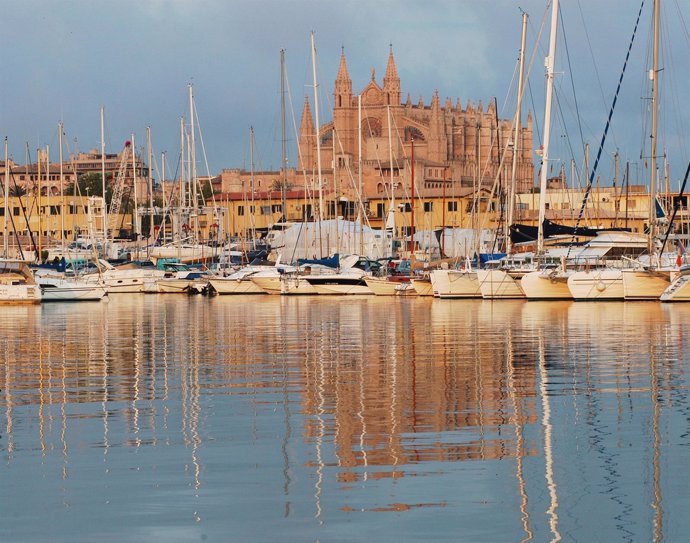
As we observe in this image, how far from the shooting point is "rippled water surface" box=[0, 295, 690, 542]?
11234 mm

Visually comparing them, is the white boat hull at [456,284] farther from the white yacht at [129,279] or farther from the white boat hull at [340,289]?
the white yacht at [129,279]

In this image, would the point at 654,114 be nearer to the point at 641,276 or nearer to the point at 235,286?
the point at 641,276

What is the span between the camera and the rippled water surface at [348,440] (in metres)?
11.2

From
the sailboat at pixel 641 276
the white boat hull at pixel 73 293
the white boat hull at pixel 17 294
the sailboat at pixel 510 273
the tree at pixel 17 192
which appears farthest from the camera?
the tree at pixel 17 192

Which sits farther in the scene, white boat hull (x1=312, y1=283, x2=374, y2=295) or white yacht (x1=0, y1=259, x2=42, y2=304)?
white boat hull (x1=312, y1=283, x2=374, y2=295)

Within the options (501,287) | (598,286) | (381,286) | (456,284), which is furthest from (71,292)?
(598,286)

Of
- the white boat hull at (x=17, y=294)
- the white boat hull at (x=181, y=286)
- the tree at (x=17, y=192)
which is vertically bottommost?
the white boat hull at (x=181, y=286)

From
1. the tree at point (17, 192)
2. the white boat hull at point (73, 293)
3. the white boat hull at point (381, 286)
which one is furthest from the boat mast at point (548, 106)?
the tree at point (17, 192)

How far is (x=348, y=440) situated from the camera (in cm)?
1495

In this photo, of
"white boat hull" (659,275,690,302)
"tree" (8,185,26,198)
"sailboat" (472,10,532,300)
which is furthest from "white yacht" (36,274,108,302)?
"white boat hull" (659,275,690,302)

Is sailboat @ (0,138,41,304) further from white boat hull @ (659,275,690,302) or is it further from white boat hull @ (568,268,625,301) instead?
white boat hull @ (659,275,690,302)

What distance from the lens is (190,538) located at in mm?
10695

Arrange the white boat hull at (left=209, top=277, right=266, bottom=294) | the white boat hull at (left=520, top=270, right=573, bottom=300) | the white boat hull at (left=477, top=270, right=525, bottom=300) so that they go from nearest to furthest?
the white boat hull at (left=520, top=270, right=573, bottom=300) < the white boat hull at (left=477, top=270, right=525, bottom=300) < the white boat hull at (left=209, top=277, right=266, bottom=294)

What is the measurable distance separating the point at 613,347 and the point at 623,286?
798 inches
